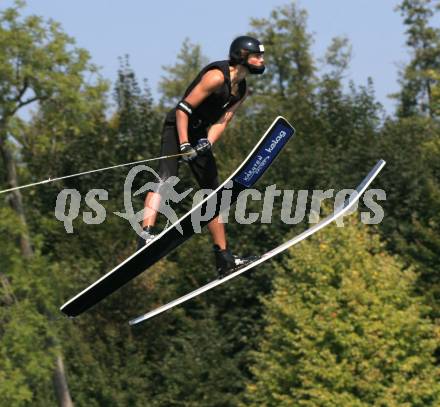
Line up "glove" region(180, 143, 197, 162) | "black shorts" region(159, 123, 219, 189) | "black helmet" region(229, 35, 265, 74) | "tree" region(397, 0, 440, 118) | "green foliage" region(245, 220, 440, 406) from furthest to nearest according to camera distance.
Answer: "tree" region(397, 0, 440, 118)
"green foliage" region(245, 220, 440, 406)
"black shorts" region(159, 123, 219, 189)
"glove" region(180, 143, 197, 162)
"black helmet" region(229, 35, 265, 74)

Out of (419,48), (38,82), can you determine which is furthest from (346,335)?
(419,48)

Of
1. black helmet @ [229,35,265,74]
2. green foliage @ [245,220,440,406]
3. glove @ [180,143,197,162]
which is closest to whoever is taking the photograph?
black helmet @ [229,35,265,74]

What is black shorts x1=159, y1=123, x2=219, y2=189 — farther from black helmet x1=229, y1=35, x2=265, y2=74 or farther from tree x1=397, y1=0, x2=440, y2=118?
tree x1=397, y1=0, x2=440, y2=118

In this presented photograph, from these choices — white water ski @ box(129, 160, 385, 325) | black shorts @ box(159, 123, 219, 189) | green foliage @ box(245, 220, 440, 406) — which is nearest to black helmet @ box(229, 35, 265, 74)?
black shorts @ box(159, 123, 219, 189)

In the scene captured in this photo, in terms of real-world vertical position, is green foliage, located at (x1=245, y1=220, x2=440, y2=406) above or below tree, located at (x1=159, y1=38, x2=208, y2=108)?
below

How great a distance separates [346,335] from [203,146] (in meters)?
22.7

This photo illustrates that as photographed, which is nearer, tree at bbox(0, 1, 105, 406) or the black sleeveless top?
the black sleeveless top

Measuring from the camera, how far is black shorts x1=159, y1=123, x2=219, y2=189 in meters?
10.8

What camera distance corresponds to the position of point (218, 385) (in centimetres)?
3688

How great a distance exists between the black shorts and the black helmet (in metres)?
0.92

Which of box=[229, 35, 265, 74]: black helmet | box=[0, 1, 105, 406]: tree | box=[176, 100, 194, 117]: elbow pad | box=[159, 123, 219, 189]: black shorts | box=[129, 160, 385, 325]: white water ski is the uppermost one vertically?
box=[0, 1, 105, 406]: tree

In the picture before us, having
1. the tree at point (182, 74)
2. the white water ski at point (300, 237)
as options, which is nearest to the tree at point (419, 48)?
the tree at point (182, 74)

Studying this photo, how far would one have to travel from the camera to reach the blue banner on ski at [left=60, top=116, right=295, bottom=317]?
10812mm

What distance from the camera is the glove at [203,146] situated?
10.6m
